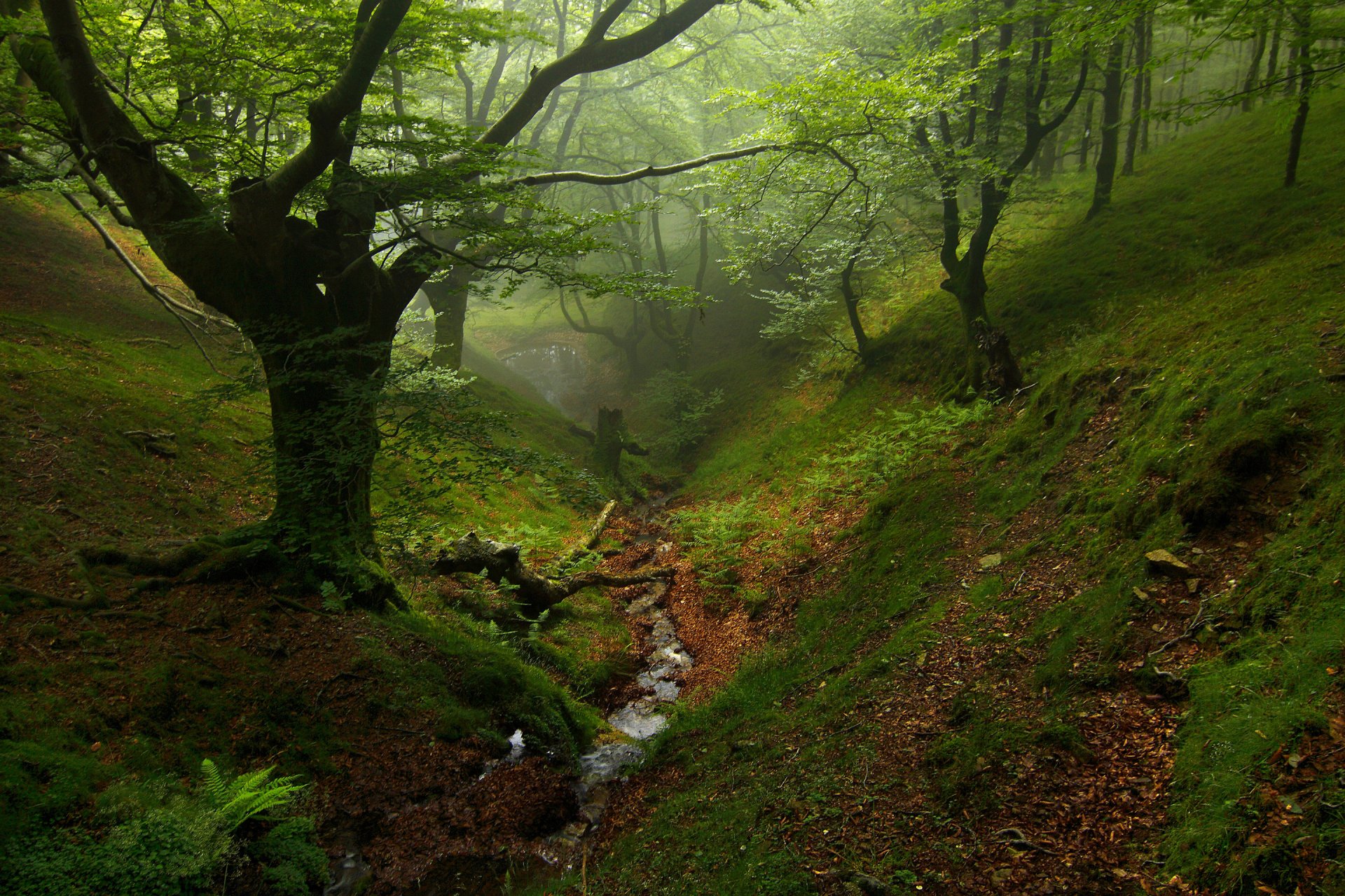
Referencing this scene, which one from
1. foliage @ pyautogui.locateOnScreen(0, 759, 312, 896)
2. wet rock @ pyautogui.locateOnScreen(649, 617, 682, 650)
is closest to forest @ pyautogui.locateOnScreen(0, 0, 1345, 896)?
foliage @ pyautogui.locateOnScreen(0, 759, 312, 896)

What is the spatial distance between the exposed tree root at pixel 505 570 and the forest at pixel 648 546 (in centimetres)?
7

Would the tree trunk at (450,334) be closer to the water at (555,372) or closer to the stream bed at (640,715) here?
the stream bed at (640,715)

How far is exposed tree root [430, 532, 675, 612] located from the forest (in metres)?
0.07

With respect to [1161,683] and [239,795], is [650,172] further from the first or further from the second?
[239,795]

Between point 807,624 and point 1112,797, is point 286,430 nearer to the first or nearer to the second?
point 807,624

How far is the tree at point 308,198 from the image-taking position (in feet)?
20.5

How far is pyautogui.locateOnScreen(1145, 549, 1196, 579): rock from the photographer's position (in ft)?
15.4

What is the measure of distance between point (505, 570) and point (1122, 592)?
7.54 metres

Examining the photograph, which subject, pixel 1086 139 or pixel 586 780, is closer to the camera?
pixel 586 780

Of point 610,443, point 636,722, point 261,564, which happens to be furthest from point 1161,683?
point 610,443

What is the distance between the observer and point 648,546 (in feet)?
46.0

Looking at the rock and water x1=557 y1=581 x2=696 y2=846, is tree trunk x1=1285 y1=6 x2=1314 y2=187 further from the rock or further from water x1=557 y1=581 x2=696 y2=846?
water x1=557 y1=581 x2=696 y2=846

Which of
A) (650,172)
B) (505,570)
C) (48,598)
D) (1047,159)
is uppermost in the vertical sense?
(650,172)

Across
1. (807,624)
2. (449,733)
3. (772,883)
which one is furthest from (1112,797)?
(449,733)
